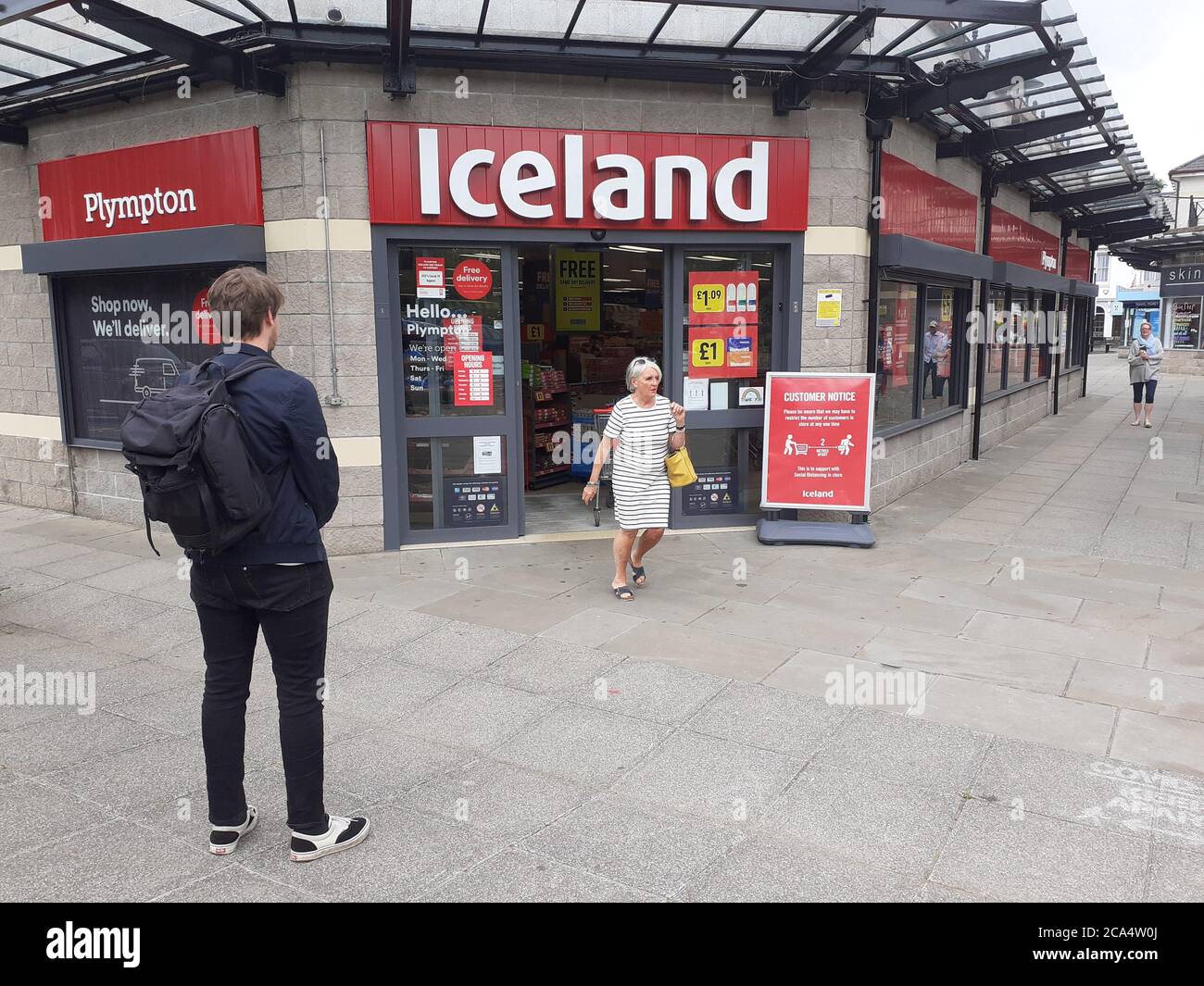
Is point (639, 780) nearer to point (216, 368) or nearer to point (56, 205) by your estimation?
point (216, 368)

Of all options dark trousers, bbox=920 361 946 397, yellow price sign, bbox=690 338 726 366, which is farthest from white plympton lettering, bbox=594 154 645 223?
dark trousers, bbox=920 361 946 397

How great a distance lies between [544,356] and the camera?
10.7 metres

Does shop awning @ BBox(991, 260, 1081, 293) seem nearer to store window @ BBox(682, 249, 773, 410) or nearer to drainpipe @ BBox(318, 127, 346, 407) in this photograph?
store window @ BBox(682, 249, 773, 410)

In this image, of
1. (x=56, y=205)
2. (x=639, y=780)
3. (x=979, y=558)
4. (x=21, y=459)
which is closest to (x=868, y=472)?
(x=979, y=558)

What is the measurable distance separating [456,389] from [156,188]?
298cm

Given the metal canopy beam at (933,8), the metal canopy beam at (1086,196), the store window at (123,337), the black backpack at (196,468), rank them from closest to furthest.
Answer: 1. the black backpack at (196,468)
2. the metal canopy beam at (933,8)
3. the store window at (123,337)
4. the metal canopy beam at (1086,196)

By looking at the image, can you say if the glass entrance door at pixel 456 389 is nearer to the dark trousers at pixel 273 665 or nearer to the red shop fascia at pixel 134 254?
the red shop fascia at pixel 134 254

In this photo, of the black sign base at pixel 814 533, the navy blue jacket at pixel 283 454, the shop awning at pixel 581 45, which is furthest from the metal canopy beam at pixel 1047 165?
the navy blue jacket at pixel 283 454

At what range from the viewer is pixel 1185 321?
1177 inches

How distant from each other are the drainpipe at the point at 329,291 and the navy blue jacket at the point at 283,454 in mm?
4130

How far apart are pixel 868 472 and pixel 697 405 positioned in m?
1.54

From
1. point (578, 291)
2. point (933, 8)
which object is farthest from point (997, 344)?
point (933, 8)

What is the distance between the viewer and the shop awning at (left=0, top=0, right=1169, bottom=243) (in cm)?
657

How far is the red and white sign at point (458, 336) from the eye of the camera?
25.2ft
